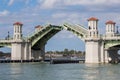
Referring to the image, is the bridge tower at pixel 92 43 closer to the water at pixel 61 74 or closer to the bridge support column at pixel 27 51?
the bridge support column at pixel 27 51

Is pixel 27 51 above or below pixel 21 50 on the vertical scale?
below

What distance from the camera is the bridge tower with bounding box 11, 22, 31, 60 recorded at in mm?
128000

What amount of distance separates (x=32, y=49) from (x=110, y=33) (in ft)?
92.3

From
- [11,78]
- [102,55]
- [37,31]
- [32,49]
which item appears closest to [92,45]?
[102,55]

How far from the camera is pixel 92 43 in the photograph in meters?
114

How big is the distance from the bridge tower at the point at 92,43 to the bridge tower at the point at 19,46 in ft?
70.6

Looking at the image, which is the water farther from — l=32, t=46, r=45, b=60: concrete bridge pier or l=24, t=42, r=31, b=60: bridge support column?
l=32, t=46, r=45, b=60: concrete bridge pier

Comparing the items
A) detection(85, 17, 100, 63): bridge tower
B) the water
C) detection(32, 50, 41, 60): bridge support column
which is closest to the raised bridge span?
detection(85, 17, 100, 63): bridge tower

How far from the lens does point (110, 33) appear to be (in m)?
116

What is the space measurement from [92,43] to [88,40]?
1.21 metres

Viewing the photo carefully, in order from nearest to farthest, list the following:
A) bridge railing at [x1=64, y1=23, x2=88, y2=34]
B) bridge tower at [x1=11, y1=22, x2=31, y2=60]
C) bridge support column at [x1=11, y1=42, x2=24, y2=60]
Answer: bridge railing at [x1=64, y1=23, x2=88, y2=34], bridge support column at [x1=11, y1=42, x2=24, y2=60], bridge tower at [x1=11, y1=22, x2=31, y2=60]

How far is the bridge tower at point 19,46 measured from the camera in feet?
420

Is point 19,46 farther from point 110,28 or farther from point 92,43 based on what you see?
point 110,28

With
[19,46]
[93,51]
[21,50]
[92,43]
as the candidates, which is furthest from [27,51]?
[93,51]
